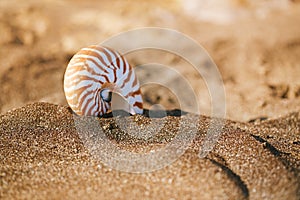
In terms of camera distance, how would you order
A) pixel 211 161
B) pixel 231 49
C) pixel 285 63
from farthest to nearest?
pixel 231 49
pixel 285 63
pixel 211 161

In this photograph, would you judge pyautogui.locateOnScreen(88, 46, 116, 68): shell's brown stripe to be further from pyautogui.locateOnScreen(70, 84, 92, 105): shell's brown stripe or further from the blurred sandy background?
the blurred sandy background

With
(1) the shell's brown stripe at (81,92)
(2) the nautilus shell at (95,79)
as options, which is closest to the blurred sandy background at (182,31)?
(2) the nautilus shell at (95,79)

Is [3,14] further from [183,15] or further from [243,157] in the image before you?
[243,157]

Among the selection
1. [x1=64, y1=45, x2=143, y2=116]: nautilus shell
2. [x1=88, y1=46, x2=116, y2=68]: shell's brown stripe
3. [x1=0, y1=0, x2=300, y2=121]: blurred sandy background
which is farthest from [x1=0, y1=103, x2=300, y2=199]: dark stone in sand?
[x1=0, y1=0, x2=300, y2=121]: blurred sandy background

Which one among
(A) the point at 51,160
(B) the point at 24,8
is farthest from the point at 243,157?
(B) the point at 24,8

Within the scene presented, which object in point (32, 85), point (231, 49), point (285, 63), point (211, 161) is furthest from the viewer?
point (231, 49)

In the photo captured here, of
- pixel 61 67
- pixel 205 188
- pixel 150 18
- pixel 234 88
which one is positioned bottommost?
pixel 205 188

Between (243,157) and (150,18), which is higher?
(150,18)
